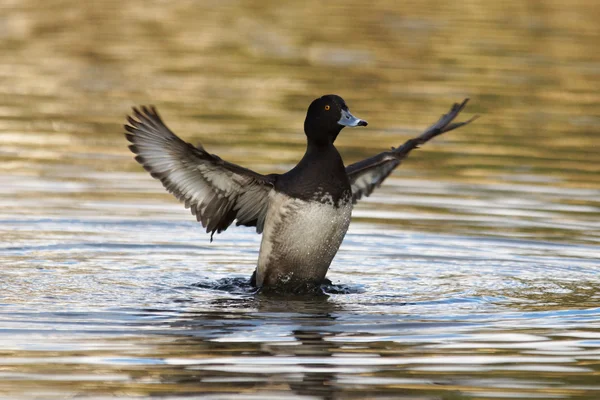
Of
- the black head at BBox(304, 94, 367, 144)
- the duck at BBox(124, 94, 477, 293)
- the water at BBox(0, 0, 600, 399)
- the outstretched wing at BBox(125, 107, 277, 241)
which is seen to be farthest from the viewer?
the black head at BBox(304, 94, 367, 144)

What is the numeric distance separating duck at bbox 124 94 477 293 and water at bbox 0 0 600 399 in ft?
0.95

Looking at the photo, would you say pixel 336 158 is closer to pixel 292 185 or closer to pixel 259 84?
pixel 292 185

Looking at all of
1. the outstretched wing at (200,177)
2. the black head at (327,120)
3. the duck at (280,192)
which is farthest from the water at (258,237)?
the black head at (327,120)

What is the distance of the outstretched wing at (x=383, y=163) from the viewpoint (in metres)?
11.3

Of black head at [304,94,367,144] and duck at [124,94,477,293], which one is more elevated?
black head at [304,94,367,144]

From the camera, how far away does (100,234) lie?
1320 cm

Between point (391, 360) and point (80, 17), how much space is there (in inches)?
996

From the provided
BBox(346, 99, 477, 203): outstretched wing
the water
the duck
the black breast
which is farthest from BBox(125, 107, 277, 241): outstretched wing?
BBox(346, 99, 477, 203): outstretched wing

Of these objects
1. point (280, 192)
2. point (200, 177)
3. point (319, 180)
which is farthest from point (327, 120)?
point (200, 177)

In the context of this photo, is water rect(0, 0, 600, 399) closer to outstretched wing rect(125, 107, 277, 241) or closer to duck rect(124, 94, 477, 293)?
duck rect(124, 94, 477, 293)

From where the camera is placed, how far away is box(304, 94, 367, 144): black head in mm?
10727

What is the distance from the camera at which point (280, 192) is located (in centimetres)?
1065

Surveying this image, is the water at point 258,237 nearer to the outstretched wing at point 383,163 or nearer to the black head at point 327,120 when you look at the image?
the outstretched wing at point 383,163

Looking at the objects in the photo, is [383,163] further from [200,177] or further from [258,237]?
[258,237]
